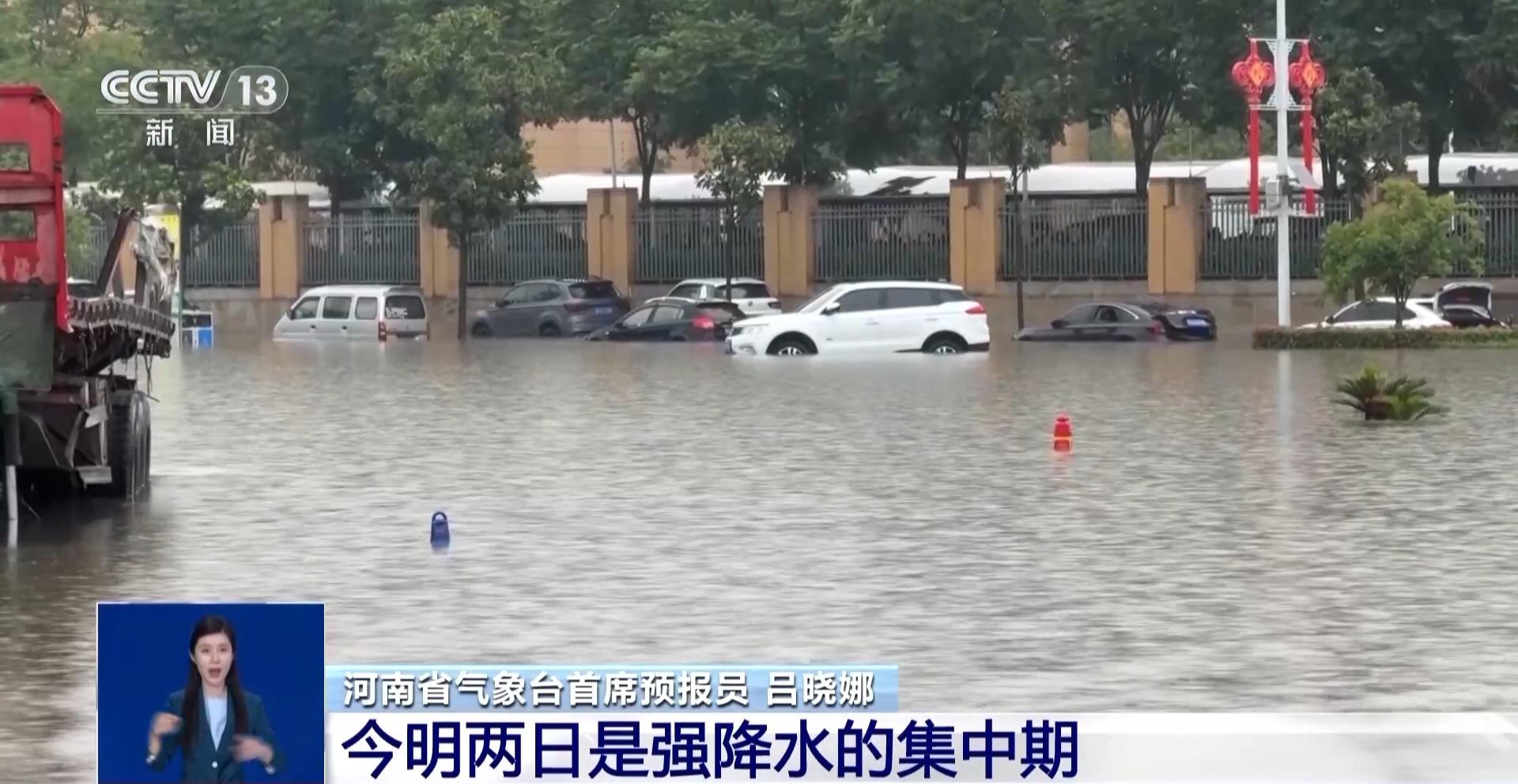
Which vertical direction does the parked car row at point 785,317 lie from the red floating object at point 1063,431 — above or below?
above

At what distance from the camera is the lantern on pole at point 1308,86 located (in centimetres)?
4941

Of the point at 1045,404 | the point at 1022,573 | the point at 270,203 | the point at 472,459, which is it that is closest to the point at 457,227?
the point at 270,203

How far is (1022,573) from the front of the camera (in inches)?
559

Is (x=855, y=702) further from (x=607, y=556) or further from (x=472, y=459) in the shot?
(x=472, y=459)

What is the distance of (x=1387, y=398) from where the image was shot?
1047 inches

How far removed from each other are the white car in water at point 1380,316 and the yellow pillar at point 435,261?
24.7 m

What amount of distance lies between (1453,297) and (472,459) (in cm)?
3551

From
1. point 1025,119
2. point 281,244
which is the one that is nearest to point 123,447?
point 1025,119

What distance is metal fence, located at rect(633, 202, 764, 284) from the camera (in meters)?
66.8

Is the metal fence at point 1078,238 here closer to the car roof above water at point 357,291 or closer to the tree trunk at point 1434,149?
the tree trunk at point 1434,149

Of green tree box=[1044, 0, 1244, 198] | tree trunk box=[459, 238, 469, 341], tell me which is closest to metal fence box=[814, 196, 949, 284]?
green tree box=[1044, 0, 1244, 198]

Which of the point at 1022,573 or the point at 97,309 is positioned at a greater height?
the point at 97,309

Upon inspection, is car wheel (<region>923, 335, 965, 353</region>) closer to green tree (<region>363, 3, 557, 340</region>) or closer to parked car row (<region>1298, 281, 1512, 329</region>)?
parked car row (<region>1298, 281, 1512, 329</region>)

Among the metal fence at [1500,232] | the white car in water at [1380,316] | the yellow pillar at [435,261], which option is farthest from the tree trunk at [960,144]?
the white car in water at [1380,316]
